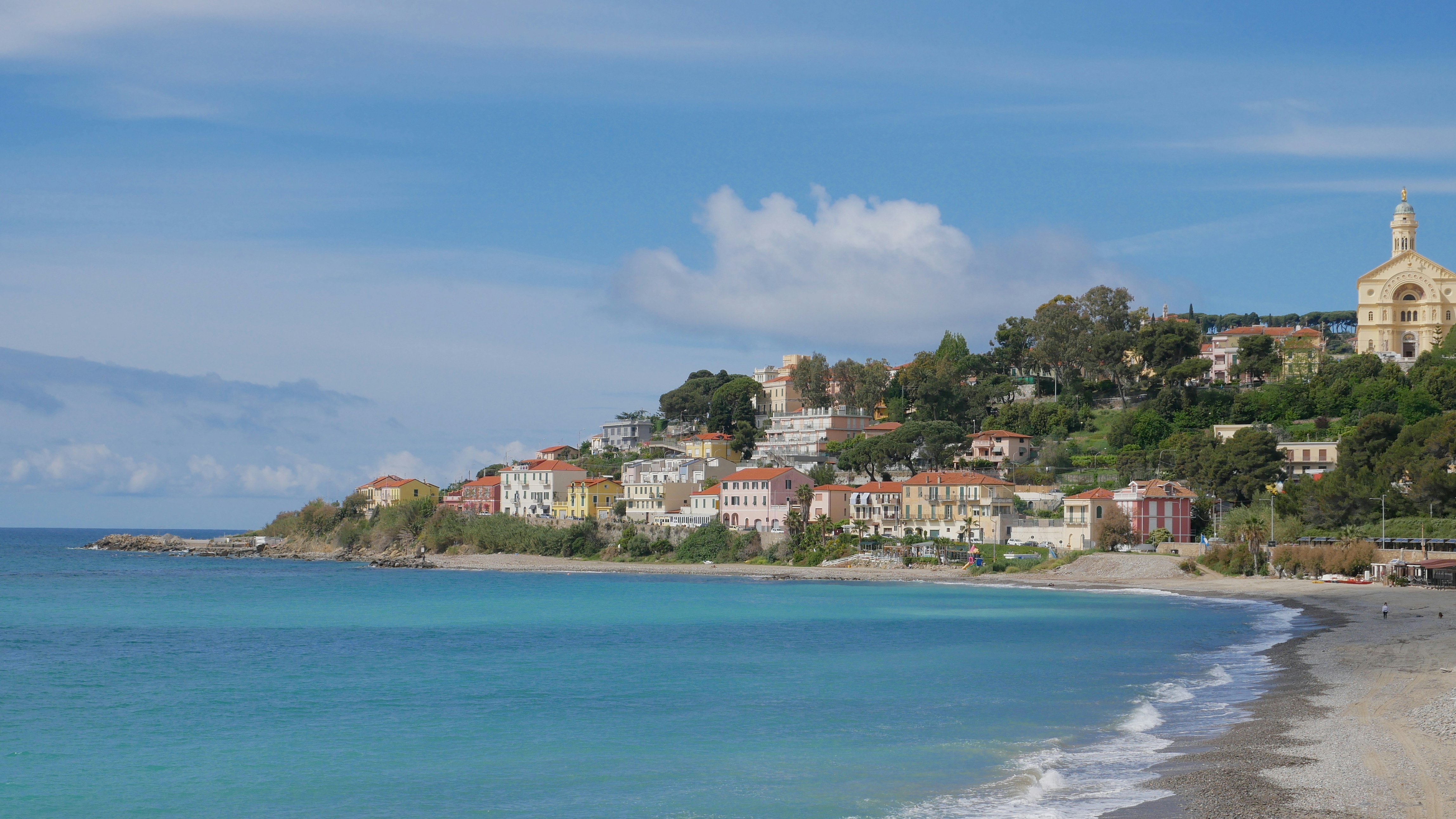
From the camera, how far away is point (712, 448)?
107 m

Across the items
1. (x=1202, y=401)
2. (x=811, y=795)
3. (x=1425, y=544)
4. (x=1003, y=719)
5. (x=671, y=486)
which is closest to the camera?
(x=811, y=795)

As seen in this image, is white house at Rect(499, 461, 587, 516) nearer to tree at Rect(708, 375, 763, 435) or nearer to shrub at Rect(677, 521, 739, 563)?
tree at Rect(708, 375, 763, 435)

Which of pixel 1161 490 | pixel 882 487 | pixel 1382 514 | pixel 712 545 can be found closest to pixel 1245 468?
pixel 1161 490

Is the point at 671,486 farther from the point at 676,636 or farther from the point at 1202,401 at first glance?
the point at 676,636

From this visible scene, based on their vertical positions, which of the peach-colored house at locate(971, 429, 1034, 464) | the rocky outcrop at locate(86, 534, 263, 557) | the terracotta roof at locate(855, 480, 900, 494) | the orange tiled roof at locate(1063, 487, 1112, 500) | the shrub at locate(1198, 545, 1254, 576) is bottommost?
the rocky outcrop at locate(86, 534, 263, 557)

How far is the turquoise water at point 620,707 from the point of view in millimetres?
17344

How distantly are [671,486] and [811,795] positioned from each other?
257 feet

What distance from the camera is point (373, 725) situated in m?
23.7

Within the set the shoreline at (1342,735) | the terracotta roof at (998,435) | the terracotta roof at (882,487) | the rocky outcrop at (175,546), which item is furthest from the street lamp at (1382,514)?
the rocky outcrop at (175,546)

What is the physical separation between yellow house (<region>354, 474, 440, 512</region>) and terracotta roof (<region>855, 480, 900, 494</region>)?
49.6m

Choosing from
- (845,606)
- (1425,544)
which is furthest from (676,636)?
(1425,544)

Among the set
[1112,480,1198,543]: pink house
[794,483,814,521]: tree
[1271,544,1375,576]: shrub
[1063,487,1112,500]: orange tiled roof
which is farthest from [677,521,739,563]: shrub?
[1271,544,1375,576]: shrub

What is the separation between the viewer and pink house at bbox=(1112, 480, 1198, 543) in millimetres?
67188

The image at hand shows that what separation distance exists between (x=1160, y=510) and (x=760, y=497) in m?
29.2
